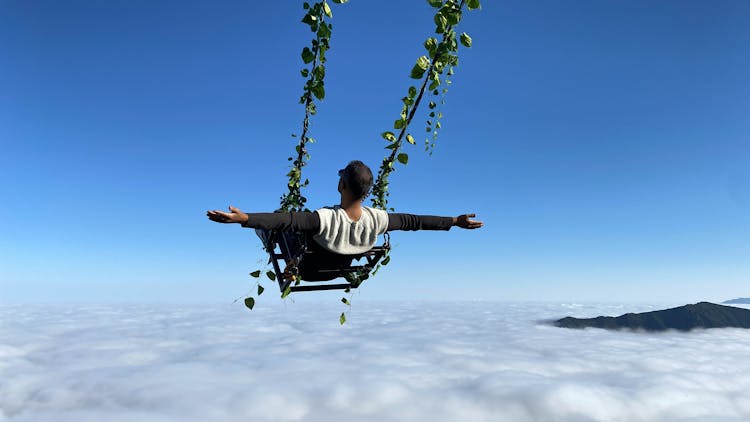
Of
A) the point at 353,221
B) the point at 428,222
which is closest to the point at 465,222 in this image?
the point at 428,222

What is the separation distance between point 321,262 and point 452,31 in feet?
11.5

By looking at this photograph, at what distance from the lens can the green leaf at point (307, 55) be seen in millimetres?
4648

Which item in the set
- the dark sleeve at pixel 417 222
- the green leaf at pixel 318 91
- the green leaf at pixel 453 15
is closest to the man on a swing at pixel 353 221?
the dark sleeve at pixel 417 222

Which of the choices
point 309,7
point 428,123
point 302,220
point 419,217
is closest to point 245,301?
point 302,220

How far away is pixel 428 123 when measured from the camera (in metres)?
5.58

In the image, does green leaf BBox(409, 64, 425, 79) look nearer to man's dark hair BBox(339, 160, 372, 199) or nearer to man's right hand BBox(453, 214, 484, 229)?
man's dark hair BBox(339, 160, 372, 199)

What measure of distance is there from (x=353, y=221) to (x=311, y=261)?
98 centimetres

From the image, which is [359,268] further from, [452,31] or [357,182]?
[452,31]

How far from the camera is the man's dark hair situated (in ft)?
Answer: 18.6

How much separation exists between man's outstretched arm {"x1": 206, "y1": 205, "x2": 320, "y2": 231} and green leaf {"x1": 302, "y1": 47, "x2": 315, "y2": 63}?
5.27 feet

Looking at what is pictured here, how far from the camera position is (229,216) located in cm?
450

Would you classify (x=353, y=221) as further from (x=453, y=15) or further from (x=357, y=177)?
(x=453, y=15)

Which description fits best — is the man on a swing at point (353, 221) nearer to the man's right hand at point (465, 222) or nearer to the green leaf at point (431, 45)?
the man's right hand at point (465, 222)

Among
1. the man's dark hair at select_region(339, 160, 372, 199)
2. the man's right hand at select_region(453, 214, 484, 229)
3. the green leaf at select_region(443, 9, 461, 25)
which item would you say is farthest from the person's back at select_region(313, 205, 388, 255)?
the green leaf at select_region(443, 9, 461, 25)
